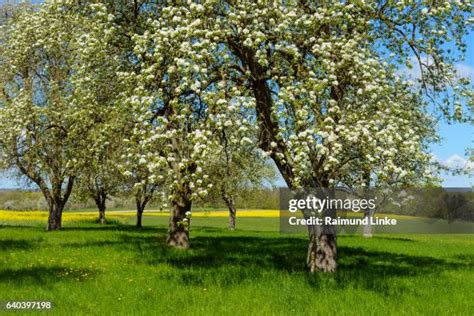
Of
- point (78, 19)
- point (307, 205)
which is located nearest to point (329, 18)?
point (307, 205)

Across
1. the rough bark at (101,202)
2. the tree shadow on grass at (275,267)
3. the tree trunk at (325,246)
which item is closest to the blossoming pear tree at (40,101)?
the tree shadow on grass at (275,267)

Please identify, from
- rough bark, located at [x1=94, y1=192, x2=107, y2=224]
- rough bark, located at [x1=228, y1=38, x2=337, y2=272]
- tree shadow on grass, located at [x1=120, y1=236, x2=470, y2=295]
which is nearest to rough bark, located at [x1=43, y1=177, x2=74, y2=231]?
tree shadow on grass, located at [x1=120, y1=236, x2=470, y2=295]

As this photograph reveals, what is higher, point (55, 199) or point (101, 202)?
point (55, 199)

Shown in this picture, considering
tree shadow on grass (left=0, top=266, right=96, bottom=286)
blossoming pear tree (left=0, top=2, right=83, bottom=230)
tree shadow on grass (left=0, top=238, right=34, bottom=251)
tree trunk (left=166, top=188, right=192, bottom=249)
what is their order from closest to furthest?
1. tree shadow on grass (left=0, top=266, right=96, bottom=286)
2. blossoming pear tree (left=0, top=2, right=83, bottom=230)
3. tree shadow on grass (left=0, top=238, right=34, bottom=251)
4. tree trunk (left=166, top=188, right=192, bottom=249)

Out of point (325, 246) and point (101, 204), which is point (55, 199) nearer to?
point (101, 204)

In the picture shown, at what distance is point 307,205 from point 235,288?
3428mm

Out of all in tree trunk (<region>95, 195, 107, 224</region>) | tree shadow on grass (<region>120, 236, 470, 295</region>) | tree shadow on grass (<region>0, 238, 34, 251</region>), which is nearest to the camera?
tree shadow on grass (<region>120, 236, 470, 295</region>)

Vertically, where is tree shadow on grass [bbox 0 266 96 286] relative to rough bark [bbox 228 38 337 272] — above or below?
below

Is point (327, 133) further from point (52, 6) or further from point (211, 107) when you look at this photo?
point (52, 6)

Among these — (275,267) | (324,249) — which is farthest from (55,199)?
(324,249)

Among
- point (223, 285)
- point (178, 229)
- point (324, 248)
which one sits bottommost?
point (223, 285)

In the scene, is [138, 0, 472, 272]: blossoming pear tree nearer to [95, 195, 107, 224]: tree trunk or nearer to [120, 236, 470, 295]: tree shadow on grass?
[120, 236, 470, 295]: tree shadow on grass

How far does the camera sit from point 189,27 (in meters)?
11.5

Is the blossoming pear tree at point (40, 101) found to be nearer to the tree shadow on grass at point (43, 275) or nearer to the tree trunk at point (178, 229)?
the tree shadow on grass at point (43, 275)
